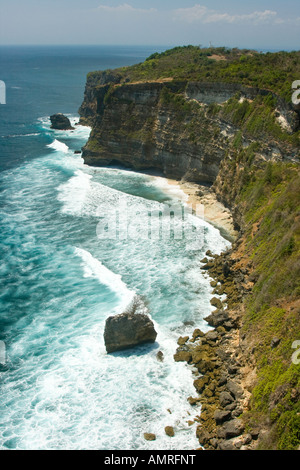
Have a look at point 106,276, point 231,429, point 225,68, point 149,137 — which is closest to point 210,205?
point 106,276

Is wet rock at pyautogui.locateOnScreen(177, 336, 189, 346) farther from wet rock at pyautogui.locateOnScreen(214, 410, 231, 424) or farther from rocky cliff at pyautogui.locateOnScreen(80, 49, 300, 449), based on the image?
wet rock at pyautogui.locateOnScreen(214, 410, 231, 424)

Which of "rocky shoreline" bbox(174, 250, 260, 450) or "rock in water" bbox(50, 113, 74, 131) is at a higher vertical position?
"rock in water" bbox(50, 113, 74, 131)

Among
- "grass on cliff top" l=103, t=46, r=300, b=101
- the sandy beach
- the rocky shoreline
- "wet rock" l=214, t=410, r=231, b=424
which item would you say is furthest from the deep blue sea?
"grass on cliff top" l=103, t=46, r=300, b=101

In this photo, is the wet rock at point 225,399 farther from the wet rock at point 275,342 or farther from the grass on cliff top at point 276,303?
the wet rock at point 275,342

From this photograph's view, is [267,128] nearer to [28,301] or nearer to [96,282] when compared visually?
[96,282]

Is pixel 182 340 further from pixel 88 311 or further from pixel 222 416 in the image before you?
pixel 88 311

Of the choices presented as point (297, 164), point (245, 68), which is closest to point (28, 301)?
point (297, 164)
